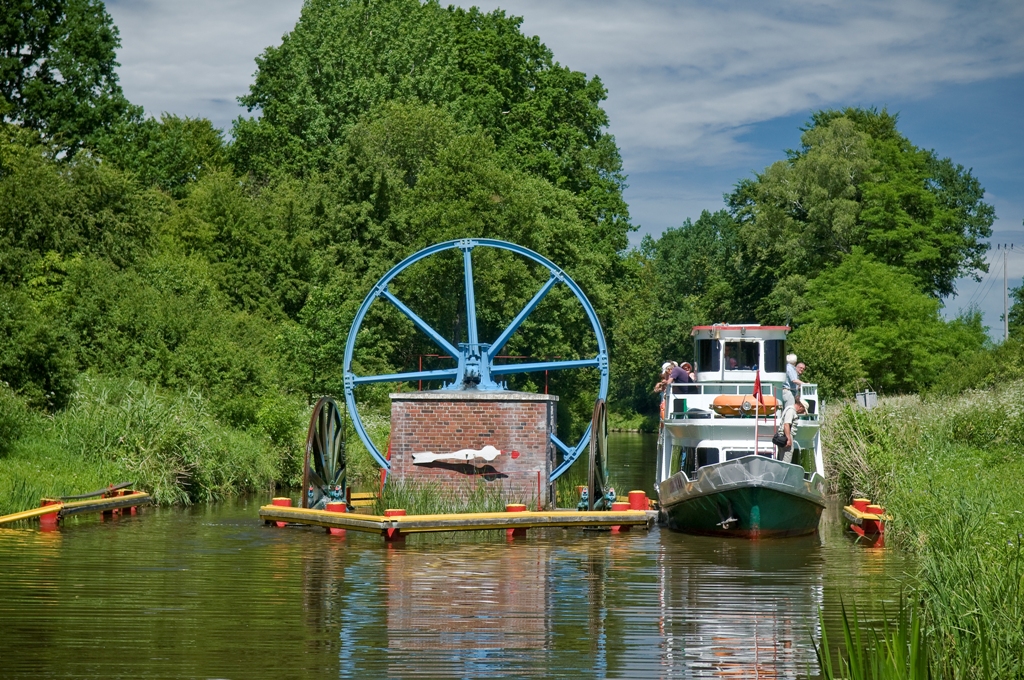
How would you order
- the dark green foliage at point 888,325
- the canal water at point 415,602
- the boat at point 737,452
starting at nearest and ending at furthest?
1. the canal water at point 415,602
2. the boat at point 737,452
3. the dark green foliage at point 888,325

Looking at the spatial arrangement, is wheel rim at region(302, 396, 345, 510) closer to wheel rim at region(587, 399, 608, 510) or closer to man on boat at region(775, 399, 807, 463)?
wheel rim at region(587, 399, 608, 510)

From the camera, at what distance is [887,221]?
51031 millimetres

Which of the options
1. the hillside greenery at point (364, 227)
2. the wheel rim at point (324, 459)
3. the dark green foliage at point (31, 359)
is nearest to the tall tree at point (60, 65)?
the hillside greenery at point (364, 227)

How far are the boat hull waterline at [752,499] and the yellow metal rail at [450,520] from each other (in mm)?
945

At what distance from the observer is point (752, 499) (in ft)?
65.3

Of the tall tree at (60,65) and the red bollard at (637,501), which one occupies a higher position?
the tall tree at (60,65)

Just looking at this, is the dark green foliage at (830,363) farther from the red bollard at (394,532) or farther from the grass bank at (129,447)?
the red bollard at (394,532)

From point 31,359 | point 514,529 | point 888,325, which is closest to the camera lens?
point 514,529

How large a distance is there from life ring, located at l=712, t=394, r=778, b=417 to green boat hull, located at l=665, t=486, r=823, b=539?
1506 mm

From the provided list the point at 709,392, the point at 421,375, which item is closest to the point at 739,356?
the point at 709,392

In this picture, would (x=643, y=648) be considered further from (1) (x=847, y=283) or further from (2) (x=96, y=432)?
(1) (x=847, y=283)

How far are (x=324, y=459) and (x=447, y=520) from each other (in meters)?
4.68

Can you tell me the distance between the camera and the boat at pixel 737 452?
1983 cm

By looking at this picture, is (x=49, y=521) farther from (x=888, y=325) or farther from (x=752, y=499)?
(x=888, y=325)
